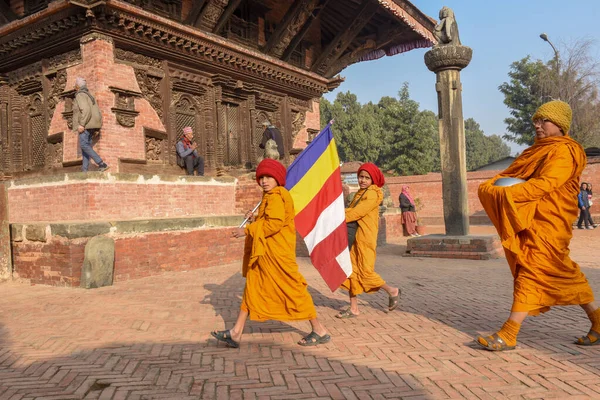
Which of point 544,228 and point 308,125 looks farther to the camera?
point 308,125

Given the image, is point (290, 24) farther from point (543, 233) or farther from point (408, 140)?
point (408, 140)

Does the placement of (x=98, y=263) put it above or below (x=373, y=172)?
below

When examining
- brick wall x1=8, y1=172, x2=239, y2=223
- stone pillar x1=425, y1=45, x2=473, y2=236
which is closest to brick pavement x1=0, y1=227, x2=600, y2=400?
brick wall x1=8, y1=172, x2=239, y2=223

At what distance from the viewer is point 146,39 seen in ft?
34.5

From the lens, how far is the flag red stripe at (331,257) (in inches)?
198

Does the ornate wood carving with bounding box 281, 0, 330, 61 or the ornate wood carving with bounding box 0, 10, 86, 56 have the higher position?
the ornate wood carving with bounding box 281, 0, 330, 61

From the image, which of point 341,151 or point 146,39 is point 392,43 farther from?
point 341,151

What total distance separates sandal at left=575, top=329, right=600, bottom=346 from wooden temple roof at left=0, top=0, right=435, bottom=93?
9.24 m

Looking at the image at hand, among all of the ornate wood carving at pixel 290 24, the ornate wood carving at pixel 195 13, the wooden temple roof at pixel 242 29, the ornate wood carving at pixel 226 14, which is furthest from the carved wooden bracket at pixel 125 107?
the ornate wood carving at pixel 290 24

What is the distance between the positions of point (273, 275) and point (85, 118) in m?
6.57

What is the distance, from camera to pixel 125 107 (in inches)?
398

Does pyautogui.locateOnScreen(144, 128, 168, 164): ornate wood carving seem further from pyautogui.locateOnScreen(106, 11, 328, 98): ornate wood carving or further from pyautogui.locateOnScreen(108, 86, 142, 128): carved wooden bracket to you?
pyautogui.locateOnScreen(106, 11, 328, 98): ornate wood carving

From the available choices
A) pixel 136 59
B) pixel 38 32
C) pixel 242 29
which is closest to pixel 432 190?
pixel 242 29

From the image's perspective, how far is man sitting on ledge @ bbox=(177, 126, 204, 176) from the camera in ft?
37.0
